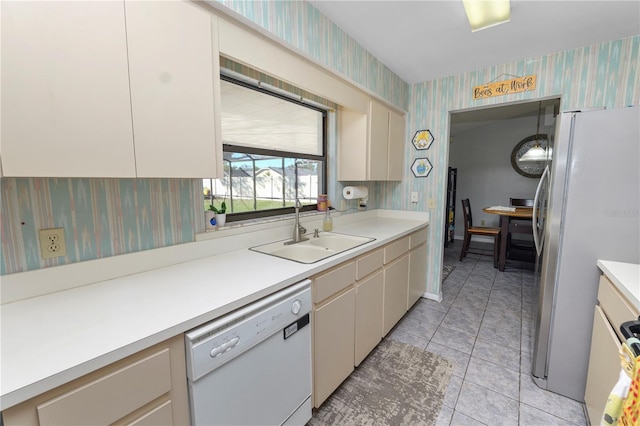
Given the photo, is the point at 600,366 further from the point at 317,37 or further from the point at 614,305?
the point at 317,37

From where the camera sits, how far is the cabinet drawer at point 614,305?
1.12 meters

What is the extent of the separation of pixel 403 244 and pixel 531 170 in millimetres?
4440

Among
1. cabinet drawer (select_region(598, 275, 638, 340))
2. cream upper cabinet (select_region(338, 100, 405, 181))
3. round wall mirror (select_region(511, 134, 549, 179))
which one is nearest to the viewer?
cabinet drawer (select_region(598, 275, 638, 340))

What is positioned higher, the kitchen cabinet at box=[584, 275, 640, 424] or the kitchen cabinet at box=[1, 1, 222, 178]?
the kitchen cabinet at box=[1, 1, 222, 178]

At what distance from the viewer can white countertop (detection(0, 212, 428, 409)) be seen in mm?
659

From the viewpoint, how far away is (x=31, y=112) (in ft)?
2.53

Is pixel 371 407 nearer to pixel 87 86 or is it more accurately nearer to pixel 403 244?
pixel 403 244

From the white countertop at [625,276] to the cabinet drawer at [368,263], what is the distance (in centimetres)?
117

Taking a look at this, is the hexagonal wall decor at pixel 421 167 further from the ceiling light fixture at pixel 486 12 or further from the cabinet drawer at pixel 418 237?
the ceiling light fixture at pixel 486 12

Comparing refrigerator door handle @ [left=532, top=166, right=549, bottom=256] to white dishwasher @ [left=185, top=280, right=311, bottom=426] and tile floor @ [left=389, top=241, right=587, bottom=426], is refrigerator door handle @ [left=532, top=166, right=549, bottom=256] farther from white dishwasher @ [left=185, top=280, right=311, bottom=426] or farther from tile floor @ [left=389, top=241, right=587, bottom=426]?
white dishwasher @ [left=185, top=280, right=311, bottom=426]

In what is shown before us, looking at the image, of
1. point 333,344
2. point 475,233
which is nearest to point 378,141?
point 333,344

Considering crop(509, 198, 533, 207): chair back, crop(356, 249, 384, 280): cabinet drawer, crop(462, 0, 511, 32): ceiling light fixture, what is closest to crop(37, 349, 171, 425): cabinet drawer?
crop(356, 249, 384, 280): cabinet drawer

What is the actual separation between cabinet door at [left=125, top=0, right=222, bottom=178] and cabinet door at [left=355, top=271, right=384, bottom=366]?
1207 millimetres

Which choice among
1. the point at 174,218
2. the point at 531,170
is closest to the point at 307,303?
the point at 174,218
